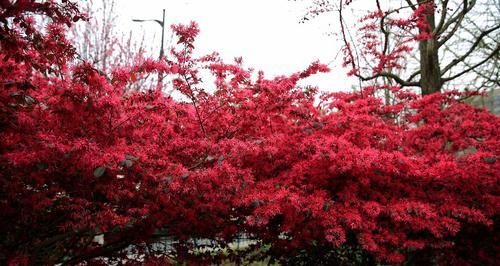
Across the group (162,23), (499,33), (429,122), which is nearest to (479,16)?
(499,33)

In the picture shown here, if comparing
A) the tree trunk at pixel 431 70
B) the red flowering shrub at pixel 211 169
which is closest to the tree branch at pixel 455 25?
the tree trunk at pixel 431 70

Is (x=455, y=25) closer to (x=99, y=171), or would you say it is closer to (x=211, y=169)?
(x=211, y=169)

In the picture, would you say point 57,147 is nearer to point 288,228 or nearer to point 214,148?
point 214,148

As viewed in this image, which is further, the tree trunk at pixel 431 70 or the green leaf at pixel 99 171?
the tree trunk at pixel 431 70

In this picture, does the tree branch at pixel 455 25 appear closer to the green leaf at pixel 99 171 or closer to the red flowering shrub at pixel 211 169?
the red flowering shrub at pixel 211 169

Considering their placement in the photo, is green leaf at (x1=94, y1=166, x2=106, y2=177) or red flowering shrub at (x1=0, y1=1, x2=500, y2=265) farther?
red flowering shrub at (x1=0, y1=1, x2=500, y2=265)

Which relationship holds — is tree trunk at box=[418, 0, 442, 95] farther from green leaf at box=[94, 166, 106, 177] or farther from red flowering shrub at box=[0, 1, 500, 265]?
green leaf at box=[94, 166, 106, 177]

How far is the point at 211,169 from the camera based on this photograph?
3822 mm

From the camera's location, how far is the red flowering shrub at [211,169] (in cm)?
Answer: 352

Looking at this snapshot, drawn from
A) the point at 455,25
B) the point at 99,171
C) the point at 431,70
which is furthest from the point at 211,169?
the point at 455,25

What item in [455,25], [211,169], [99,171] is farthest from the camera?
[455,25]

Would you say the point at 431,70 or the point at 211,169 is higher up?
the point at 431,70

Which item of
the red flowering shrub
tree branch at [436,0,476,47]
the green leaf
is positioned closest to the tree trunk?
tree branch at [436,0,476,47]

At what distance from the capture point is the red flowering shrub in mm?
3518
